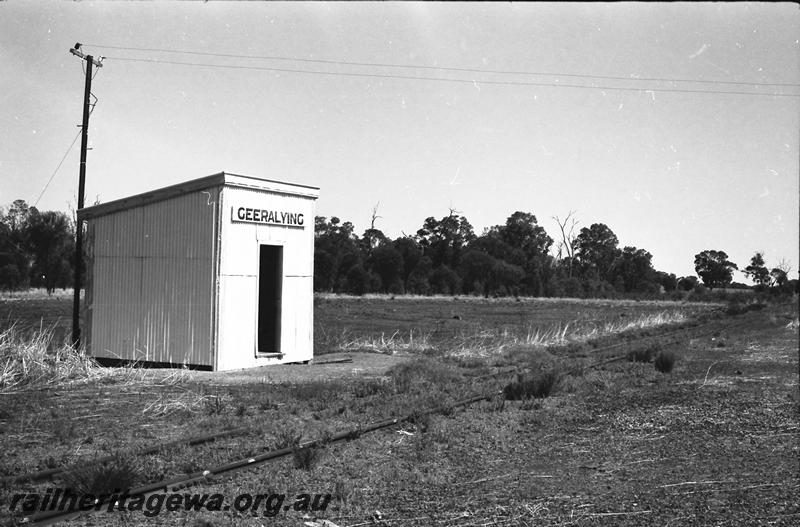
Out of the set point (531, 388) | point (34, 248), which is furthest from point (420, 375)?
point (34, 248)

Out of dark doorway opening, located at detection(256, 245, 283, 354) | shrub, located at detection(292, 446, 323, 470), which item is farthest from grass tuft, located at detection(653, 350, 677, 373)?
shrub, located at detection(292, 446, 323, 470)

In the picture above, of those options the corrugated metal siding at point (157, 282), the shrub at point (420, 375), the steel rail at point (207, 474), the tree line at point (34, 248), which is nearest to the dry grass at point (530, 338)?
the shrub at point (420, 375)

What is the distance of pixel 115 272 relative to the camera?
15.8 m

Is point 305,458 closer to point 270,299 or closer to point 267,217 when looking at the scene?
point 267,217

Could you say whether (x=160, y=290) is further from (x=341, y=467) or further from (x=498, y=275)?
(x=498, y=275)

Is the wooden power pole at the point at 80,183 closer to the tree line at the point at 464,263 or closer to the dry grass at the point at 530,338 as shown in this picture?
the dry grass at the point at 530,338

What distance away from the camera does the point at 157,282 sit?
15.3 m

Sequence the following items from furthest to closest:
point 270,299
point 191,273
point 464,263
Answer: point 464,263, point 270,299, point 191,273

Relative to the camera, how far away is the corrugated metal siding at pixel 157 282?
14.8m

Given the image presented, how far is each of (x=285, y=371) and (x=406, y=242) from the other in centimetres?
6411

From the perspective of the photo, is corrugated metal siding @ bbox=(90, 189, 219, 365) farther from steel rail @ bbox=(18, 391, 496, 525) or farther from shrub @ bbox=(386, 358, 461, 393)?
steel rail @ bbox=(18, 391, 496, 525)

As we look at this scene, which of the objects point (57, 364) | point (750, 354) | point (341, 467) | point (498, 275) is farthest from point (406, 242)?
point (341, 467)

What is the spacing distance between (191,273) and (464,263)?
65.5m

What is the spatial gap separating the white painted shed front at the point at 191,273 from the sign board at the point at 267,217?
2cm
